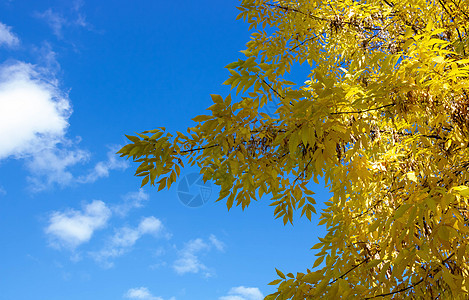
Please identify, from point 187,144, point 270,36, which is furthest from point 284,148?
point 270,36

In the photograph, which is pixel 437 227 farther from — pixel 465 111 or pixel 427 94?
pixel 465 111

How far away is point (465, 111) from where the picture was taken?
2119 millimetres

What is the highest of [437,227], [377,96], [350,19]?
[350,19]

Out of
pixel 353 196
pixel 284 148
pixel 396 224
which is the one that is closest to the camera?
pixel 396 224

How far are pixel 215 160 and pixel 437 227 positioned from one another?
107 centimetres

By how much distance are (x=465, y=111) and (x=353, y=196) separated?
3.00 ft

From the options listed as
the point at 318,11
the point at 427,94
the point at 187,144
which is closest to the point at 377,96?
the point at 427,94

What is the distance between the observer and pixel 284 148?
2010 mm

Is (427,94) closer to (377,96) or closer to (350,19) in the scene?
(377,96)

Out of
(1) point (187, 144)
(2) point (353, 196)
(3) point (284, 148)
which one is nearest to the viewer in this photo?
(1) point (187, 144)

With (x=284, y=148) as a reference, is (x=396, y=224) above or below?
below

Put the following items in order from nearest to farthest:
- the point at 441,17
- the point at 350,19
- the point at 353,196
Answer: the point at 353,196
the point at 441,17
the point at 350,19

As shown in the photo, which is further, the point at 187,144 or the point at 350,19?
the point at 350,19

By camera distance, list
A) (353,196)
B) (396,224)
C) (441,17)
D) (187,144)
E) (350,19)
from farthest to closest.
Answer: (350,19) < (441,17) < (353,196) < (187,144) < (396,224)
